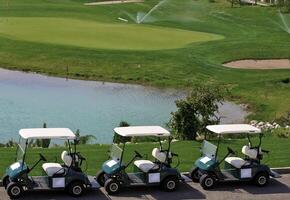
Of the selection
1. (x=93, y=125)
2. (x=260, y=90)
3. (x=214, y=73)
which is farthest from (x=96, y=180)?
(x=214, y=73)

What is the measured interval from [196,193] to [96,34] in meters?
42.8

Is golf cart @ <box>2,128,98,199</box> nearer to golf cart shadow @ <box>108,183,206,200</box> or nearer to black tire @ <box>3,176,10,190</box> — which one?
black tire @ <box>3,176,10,190</box>

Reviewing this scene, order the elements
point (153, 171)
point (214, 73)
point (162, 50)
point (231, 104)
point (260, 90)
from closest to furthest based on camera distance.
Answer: point (153, 171), point (231, 104), point (260, 90), point (214, 73), point (162, 50)

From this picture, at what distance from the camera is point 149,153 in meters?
22.7

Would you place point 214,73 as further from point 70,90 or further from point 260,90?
point 70,90

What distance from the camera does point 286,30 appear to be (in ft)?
239

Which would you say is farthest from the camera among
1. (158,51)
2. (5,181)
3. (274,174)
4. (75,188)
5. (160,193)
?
(158,51)

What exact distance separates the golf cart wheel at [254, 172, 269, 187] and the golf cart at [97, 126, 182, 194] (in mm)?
2269

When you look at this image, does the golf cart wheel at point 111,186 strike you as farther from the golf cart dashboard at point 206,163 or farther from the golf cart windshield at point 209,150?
the golf cart windshield at point 209,150

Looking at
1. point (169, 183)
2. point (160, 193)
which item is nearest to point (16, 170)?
point (160, 193)

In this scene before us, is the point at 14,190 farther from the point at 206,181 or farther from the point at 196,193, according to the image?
the point at 206,181

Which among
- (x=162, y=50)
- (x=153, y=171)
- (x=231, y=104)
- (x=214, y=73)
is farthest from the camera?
(x=162, y=50)

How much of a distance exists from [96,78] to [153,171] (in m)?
28.2

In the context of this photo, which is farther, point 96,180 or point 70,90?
point 70,90
